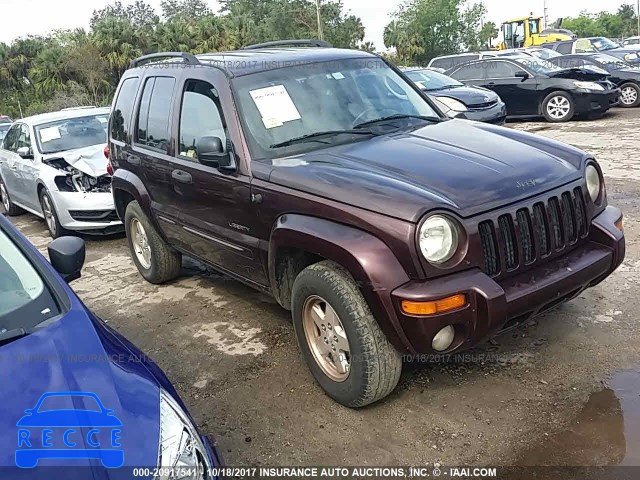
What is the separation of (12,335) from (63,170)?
6.07m

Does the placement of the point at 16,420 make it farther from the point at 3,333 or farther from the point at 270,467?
the point at 270,467

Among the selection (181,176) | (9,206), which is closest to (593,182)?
(181,176)

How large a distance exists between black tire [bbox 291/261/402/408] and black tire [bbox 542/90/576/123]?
12.1 metres

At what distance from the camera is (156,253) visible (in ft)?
18.7

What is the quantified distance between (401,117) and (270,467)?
98.6 inches

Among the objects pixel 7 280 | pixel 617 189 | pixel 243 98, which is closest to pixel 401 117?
pixel 243 98

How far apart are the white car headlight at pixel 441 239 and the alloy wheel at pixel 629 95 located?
14542 millimetres

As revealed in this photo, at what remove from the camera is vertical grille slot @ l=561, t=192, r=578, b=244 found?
3482mm

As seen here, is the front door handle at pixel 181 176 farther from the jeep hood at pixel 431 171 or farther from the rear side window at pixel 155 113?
the jeep hood at pixel 431 171

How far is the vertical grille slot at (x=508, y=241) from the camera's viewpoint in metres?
3.20

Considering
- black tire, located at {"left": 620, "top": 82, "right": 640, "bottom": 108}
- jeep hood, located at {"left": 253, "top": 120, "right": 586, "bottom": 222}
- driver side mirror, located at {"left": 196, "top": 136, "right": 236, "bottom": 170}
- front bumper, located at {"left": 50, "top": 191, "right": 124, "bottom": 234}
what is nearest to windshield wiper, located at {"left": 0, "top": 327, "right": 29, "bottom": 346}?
jeep hood, located at {"left": 253, "top": 120, "right": 586, "bottom": 222}

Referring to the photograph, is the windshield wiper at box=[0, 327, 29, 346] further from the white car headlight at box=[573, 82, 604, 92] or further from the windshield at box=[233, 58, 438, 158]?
the white car headlight at box=[573, 82, 604, 92]

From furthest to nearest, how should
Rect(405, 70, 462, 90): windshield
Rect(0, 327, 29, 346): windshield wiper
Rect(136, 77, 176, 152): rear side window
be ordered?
1. Rect(405, 70, 462, 90): windshield
2. Rect(136, 77, 176, 152): rear side window
3. Rect(0, 327, 29, 346): windshield wiper

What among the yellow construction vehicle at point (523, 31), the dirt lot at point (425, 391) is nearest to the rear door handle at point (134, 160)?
the dirt lot at point (425, 391)
